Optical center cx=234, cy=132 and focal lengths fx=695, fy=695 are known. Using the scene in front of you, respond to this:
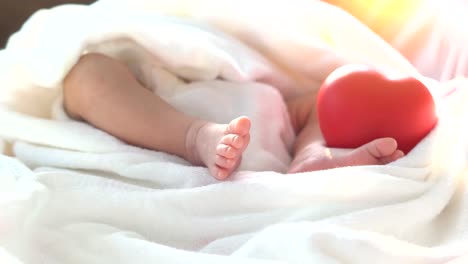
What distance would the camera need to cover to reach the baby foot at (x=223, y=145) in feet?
2.59

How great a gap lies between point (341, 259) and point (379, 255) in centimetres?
4

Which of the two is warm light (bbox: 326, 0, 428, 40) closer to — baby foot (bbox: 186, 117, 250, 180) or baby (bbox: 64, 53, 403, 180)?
baby (bbox: 64, 53, 403, 180)

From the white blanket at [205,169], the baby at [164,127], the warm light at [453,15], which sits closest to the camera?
the white blanket at [205,169]

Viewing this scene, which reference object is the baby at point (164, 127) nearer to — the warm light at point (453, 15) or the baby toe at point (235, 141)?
the baby toe at point (235, 141)

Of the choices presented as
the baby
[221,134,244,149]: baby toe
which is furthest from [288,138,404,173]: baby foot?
[221,134,244,149]: baby toe

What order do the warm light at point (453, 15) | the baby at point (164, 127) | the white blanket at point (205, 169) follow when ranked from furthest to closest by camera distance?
the warm light at point (453, 15), the baby at point (164, 127), the white blanket at point (205, 169)

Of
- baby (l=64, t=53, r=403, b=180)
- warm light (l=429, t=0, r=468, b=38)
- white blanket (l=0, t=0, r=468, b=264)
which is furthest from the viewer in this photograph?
warm light (l=429, t=0, r=468, b=38)

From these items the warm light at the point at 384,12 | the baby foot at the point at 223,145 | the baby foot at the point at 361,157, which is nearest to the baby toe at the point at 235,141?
the baby foot at the point at 223,145

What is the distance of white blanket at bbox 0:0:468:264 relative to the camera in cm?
70

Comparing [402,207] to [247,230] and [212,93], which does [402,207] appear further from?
[212,93]

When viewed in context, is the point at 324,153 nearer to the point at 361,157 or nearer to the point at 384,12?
the point at 361,157

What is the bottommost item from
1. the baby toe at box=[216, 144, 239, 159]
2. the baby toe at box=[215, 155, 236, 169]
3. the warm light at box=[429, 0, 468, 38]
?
the baby toe at box=[215, 155, 236, 169]

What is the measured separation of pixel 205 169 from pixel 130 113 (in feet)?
0.47

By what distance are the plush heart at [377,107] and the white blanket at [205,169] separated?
0.10 feet
